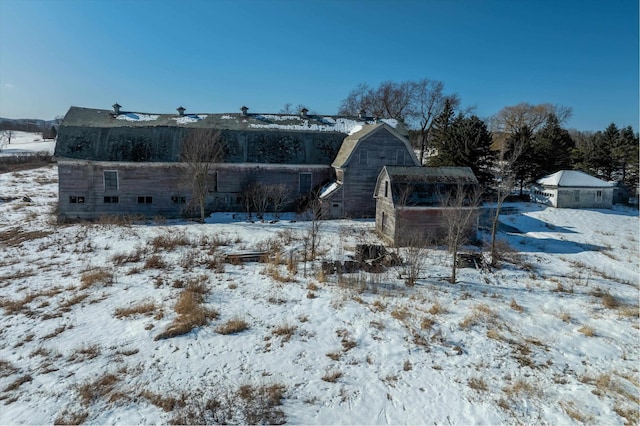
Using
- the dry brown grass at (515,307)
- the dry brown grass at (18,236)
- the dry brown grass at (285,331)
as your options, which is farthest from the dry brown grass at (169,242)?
the dry brown grass at (515,307)

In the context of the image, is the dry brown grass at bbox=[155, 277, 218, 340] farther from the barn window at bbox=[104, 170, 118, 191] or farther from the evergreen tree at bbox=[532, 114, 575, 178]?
the evergreen tree at bbox=[532, 114, 575, 178]

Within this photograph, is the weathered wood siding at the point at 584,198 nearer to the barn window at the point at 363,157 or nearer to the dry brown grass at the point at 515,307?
the barn window at the point at 363,157

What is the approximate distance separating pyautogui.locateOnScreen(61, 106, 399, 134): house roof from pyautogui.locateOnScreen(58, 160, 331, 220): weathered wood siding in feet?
13.0

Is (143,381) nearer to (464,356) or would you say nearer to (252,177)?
(464,356)

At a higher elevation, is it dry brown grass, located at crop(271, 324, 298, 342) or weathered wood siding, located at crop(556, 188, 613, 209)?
weathered wood siding, located at crop(556, 188, 613, 209)

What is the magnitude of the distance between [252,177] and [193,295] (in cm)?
1576

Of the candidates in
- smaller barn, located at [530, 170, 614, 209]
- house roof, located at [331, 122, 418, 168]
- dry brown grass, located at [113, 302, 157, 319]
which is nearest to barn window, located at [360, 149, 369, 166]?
house roof, located at [331, 122, 418, 168]

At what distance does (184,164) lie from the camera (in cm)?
2520

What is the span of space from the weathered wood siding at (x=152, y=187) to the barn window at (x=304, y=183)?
0.79ft

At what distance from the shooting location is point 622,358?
9680mm

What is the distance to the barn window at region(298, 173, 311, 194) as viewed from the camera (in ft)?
91.1

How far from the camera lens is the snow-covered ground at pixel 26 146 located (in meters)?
65.4

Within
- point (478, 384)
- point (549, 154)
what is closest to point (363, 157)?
point (478, 384)

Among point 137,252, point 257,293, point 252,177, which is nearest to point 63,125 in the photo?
point 252,177
